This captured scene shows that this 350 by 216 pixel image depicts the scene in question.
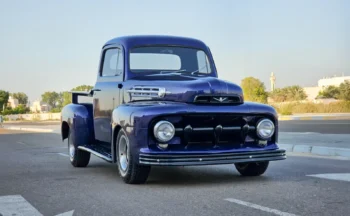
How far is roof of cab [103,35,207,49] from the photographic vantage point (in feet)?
28.0

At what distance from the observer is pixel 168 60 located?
8516 millimetres

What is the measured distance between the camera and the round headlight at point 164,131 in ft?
21.9

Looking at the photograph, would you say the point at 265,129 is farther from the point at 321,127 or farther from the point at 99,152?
the point at 321,127

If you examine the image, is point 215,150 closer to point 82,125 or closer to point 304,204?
point 304,204

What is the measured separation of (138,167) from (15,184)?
1.89 meters

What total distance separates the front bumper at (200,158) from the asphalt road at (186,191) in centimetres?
33

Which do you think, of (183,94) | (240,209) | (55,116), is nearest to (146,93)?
(183,94)

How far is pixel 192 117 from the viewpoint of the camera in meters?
6.79

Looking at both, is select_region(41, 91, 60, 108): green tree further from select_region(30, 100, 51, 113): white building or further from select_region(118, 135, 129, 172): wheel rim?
select_region(118, 135, 129, 172): wheel rim

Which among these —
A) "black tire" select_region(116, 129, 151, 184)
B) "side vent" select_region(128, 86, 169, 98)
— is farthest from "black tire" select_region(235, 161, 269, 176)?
"side vent" select_region(128, 86, 169, 98)

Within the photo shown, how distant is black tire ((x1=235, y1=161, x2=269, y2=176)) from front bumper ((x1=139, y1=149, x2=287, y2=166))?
0.63 metres

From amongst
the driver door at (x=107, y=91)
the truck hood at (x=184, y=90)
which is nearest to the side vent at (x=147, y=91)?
the truck hood at (x=184, y=90)

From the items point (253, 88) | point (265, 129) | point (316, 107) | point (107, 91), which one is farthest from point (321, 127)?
point (253, 88)

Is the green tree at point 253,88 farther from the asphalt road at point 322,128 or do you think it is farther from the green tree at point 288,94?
the asphalt road at point 322,128
